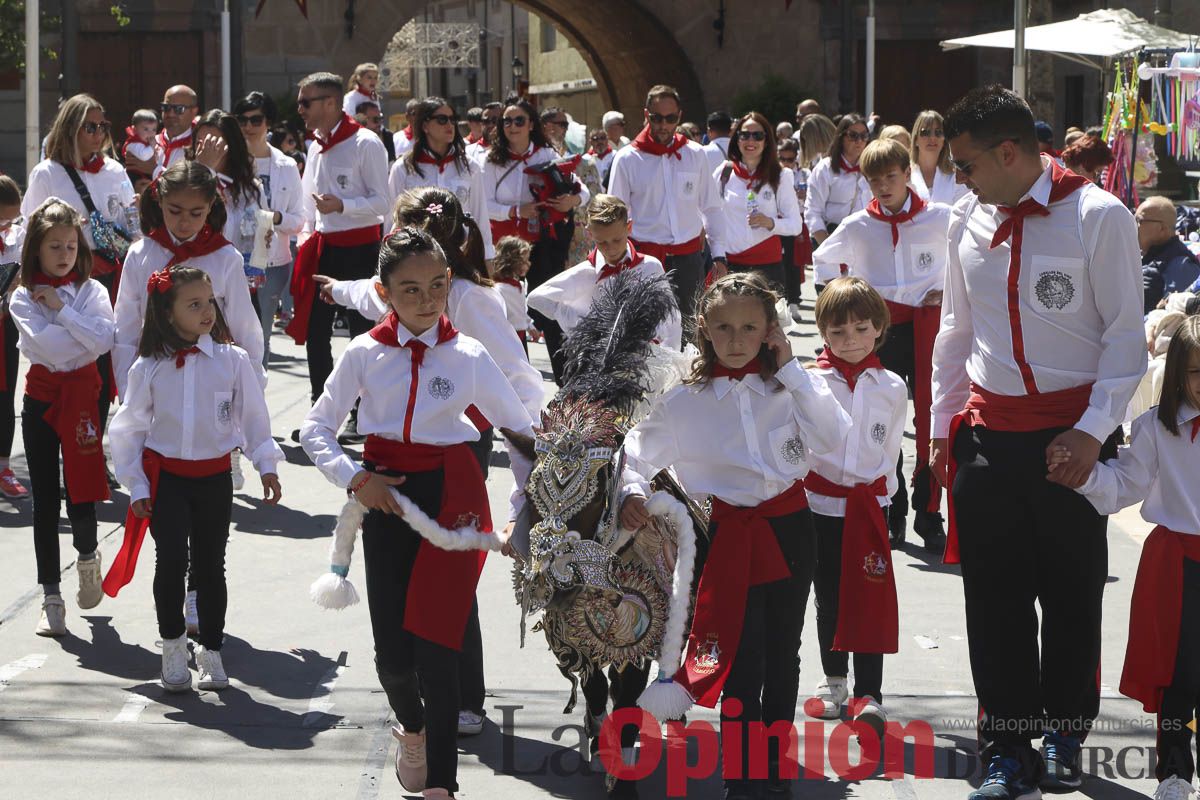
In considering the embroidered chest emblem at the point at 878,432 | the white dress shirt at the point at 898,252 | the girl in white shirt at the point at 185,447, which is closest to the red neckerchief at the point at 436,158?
the white dress shirt at the point at 898,252

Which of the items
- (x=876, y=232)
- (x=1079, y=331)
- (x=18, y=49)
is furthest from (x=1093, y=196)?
(x=18, y=49)

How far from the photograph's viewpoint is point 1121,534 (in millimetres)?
8016

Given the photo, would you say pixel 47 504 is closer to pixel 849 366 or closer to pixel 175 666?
pixel 175 666

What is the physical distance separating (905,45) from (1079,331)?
27.1 metres

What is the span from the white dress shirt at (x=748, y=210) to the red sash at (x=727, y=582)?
6770 mm

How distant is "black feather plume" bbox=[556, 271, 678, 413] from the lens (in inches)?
183

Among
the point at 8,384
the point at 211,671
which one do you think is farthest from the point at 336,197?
the point at 211,671

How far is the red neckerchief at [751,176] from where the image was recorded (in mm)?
12823

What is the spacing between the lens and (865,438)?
548 cm

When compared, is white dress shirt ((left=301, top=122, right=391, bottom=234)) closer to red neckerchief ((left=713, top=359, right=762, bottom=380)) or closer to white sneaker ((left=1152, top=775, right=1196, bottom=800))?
red neckerchief ((left=713, top=359, right=762, bottom=380))

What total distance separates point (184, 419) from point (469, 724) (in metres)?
1.43

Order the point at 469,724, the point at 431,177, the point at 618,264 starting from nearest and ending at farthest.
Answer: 1. the point at 469,724
2. the point at 618,264
3. the point at 431,177

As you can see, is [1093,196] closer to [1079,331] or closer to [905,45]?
[1079,331]

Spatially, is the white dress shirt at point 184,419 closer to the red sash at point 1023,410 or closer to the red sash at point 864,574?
the red sash at point 864,574
